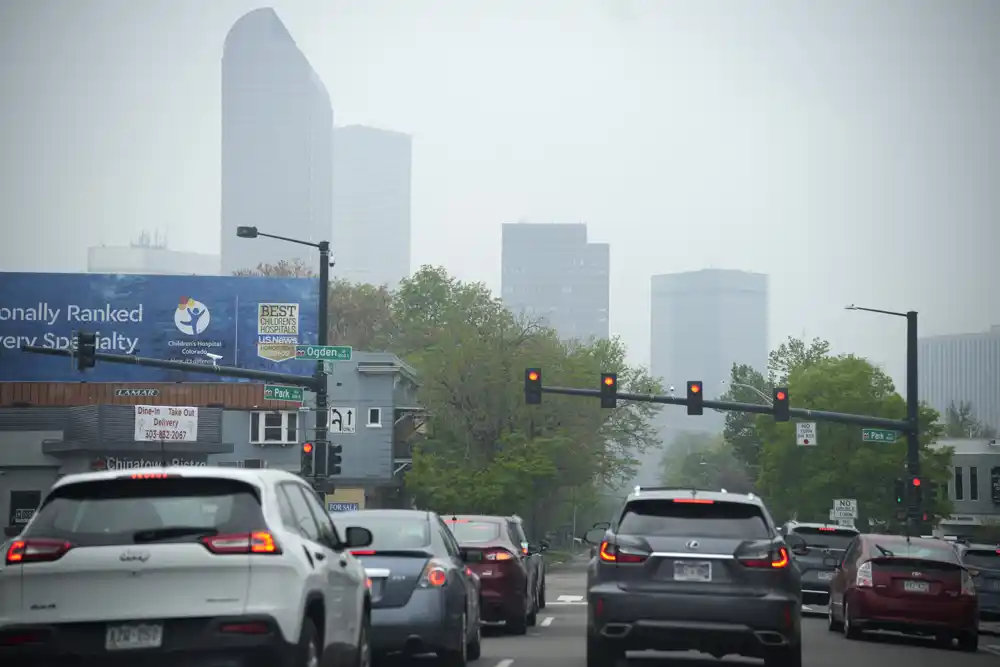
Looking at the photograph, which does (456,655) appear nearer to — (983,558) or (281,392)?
(983,558)

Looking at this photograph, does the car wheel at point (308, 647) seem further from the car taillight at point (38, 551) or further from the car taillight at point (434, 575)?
the car taillight at point (434, 575)

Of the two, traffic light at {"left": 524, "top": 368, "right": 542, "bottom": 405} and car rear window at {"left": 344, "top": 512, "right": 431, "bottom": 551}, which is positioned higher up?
traffic light at {"left": 524, "top": 368, "right": 542, "bottom": 405}

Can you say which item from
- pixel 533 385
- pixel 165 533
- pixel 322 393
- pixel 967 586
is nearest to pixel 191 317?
pixel 533 385

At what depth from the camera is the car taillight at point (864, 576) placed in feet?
79.8

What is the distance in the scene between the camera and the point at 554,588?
1844 inches

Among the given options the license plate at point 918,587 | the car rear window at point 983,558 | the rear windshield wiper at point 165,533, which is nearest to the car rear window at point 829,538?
the car rear window at point 983,558

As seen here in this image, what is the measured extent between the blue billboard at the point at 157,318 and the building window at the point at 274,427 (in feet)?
8.61

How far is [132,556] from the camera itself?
414 inches

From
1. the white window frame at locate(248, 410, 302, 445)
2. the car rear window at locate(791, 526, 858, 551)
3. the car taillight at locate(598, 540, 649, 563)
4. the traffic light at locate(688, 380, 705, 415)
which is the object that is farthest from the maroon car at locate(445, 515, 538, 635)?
the white window frame at locate(248, 410, 302, 445)

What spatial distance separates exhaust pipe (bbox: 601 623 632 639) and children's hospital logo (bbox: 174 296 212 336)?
60.0 m

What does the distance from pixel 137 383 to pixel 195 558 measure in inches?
2727

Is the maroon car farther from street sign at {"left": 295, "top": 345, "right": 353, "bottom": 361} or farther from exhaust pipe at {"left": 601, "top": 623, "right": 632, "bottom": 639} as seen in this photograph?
street sign at {"left": 295, "top": 345, "right": 353, "bottom": 361}

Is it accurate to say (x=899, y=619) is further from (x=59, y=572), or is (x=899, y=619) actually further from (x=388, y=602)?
(x=59, y=572)

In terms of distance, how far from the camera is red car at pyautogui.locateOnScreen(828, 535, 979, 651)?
78.6ft
